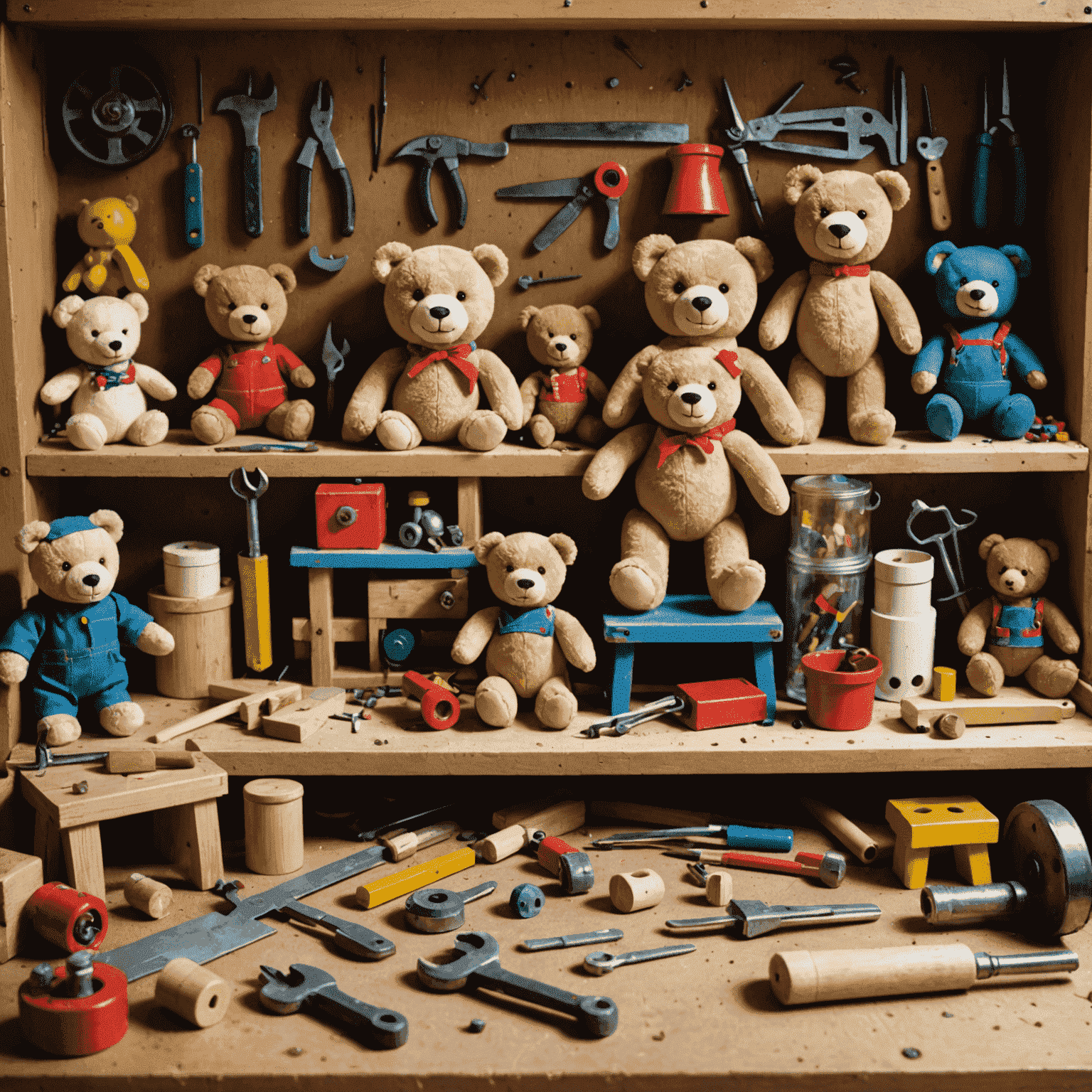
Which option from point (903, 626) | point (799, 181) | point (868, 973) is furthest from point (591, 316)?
point (868, 973)

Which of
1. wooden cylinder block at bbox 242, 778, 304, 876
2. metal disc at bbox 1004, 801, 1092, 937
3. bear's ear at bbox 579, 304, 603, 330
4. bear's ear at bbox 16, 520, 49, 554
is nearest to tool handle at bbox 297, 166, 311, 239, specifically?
bear's ear at bbox 579, 304, 603, 330

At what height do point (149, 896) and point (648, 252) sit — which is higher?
point (648, 252)

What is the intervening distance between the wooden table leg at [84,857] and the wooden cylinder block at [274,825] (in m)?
0.28

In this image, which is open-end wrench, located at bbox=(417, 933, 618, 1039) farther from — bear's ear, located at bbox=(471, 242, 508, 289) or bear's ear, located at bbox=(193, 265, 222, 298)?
bear's ear, located at bbox=(193, 265, 222, 298)

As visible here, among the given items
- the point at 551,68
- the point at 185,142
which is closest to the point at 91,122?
the point at 185,142

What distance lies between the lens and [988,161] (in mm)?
2590

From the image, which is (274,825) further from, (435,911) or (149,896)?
(435,911)

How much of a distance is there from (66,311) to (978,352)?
76.0 inches

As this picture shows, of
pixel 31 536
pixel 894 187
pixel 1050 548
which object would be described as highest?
pixel 894 187

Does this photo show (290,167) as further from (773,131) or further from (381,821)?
(381,821)

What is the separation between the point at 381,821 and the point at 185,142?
60.3 inches

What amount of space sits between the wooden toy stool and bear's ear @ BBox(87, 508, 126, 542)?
5.41ft

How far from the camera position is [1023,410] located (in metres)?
2.50

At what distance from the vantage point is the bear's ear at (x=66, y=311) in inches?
99.3
